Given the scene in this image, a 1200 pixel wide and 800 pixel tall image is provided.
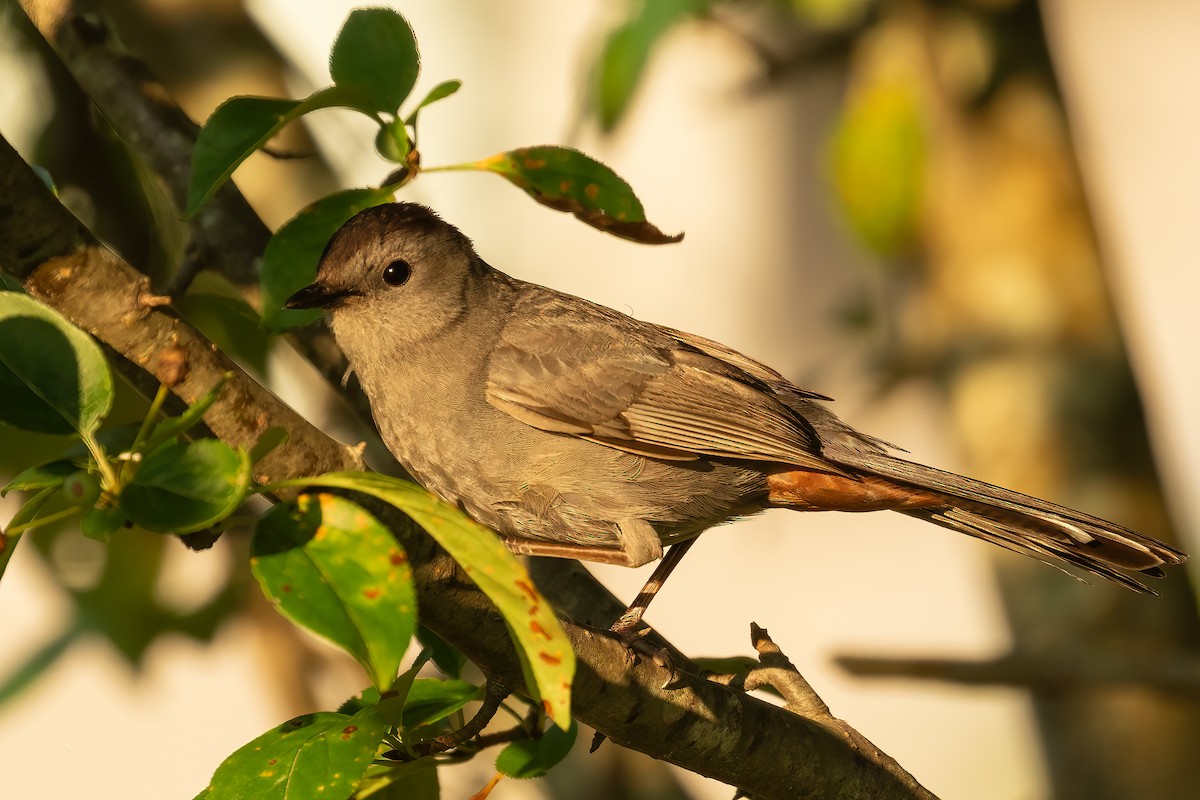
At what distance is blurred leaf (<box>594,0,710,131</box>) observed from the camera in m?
2.44

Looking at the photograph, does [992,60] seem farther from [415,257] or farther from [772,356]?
[415,257]

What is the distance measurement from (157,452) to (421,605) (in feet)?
1.39

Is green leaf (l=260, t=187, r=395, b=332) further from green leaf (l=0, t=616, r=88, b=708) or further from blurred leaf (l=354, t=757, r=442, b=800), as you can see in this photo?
green leaf (l=0, t=616, r=88, b=708)

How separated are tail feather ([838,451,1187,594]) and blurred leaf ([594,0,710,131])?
37.2 inches

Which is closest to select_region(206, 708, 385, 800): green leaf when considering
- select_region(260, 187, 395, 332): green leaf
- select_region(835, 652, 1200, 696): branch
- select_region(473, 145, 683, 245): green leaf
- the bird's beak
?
select_region(260, 187, 395, 332): green leaf

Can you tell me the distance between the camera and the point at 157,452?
1.32 m

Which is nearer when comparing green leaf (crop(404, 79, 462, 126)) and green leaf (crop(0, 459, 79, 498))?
green leaf (crop(0, 459, 79, 498))

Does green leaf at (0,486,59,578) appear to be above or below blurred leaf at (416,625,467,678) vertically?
below

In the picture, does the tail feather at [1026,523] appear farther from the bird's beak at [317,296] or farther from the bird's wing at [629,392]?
the bird's beak at [317,296]

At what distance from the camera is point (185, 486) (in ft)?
4.25

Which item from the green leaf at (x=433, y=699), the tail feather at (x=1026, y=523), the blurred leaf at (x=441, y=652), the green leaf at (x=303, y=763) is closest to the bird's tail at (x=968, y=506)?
the tail feather at (x=1026, y=523)

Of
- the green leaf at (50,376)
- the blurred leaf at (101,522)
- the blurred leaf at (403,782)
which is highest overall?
the green leaf at (50,376)

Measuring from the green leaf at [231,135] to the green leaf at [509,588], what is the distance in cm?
56

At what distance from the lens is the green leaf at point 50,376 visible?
1352 millimetres
